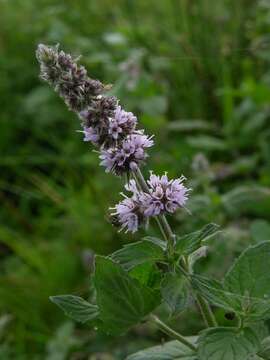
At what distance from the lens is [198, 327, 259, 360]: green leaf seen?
1.29 meters

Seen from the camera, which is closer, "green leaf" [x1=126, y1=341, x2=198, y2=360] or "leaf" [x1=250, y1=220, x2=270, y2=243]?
"green leaf" [x1=126, y1=341, x2=198, y2=360]

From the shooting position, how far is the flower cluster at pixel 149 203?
4.26ft

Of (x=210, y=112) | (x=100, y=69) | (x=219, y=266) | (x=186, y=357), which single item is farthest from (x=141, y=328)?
(x=100, y=69)

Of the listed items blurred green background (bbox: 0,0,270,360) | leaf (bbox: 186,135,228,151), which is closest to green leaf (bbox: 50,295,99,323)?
blurred green background (bbox: 0,0,270,360)

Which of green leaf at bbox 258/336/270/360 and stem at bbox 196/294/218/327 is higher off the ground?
stem at bbox 196/294/218/327

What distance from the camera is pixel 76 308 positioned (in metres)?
1.39

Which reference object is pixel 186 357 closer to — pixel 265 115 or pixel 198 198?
pixel 198 198

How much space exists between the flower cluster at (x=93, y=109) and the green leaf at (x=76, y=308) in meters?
0.32

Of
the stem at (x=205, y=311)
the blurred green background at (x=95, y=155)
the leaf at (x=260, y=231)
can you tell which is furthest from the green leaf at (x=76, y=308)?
the leaf at (x=260, y=231)

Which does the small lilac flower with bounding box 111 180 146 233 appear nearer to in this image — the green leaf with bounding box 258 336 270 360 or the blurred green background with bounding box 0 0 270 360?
the green leaf with bounding box 258 336 270 360

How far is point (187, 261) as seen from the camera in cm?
142

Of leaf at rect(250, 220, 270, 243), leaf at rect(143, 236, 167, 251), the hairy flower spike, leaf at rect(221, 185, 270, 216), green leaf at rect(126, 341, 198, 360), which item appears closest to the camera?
the hairy flower spike

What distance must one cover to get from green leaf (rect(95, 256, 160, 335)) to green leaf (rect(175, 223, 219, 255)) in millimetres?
108

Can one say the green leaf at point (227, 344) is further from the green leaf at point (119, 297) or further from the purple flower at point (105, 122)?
the purple flower at point (105, 122)
